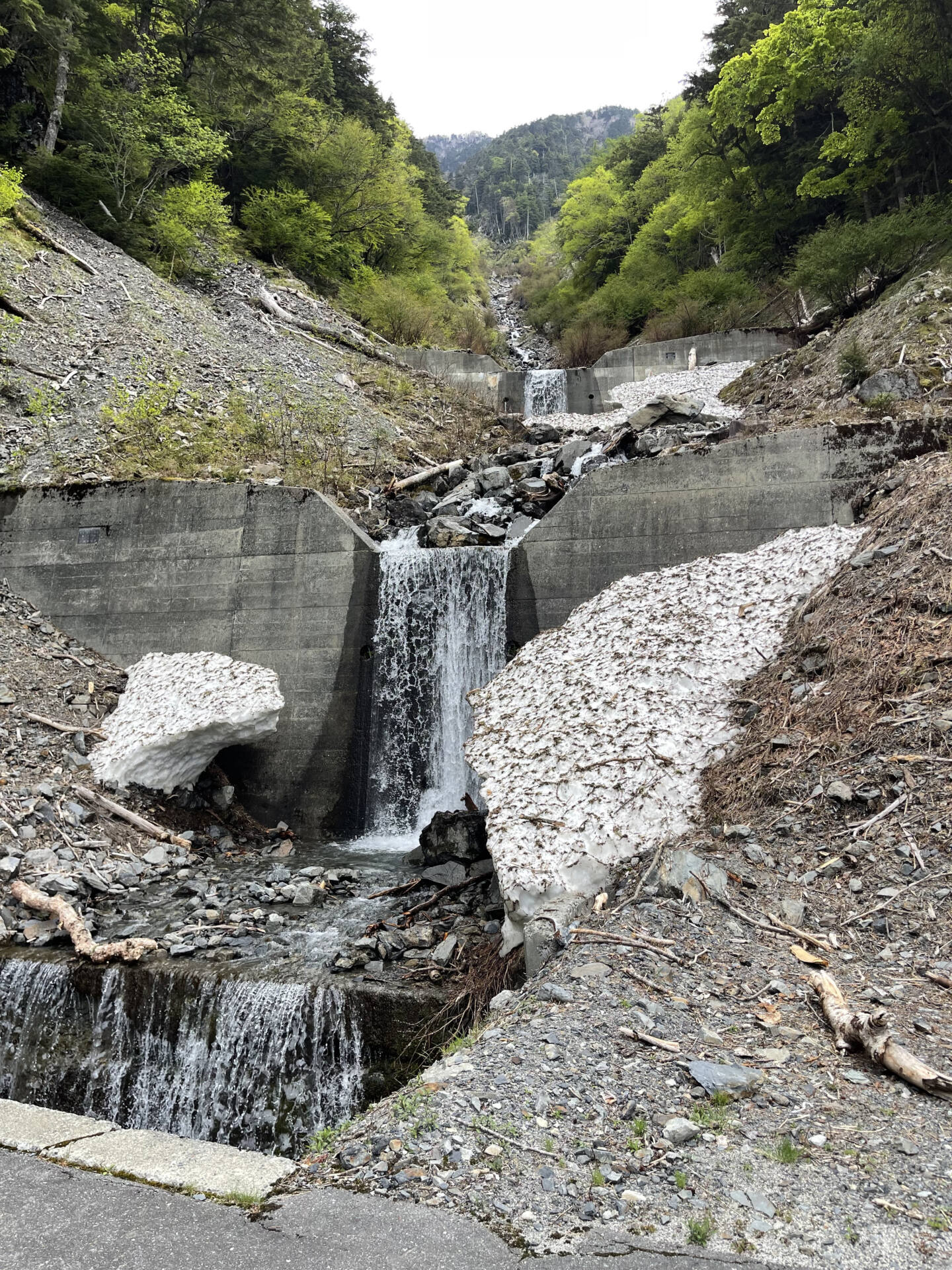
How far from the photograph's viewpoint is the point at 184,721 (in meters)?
8.57

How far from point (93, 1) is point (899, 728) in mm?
26615

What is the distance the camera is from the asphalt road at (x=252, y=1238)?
2.20 m

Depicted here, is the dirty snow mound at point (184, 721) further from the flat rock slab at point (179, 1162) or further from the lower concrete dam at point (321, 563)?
the flat rock slab at point (179, 1162)

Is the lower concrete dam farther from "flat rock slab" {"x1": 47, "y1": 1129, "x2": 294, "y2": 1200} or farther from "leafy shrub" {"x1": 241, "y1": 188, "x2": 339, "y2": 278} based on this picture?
"leafy shrub" {"x1": 241, "y1": 188, "x2": 339, "y2": 278}

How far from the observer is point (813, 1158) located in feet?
8.14

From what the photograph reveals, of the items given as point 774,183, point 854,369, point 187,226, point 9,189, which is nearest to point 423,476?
point 854,369

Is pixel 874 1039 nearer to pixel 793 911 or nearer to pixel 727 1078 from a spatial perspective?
pixel 727 1078

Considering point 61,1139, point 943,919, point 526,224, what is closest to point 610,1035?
point 943,919

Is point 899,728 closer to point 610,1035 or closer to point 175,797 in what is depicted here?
point 610,1035

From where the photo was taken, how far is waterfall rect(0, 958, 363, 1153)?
478 cm

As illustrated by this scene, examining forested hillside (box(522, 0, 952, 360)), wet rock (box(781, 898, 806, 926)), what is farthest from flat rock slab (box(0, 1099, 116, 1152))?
forested hillside (box(522, 0, 952, 360))

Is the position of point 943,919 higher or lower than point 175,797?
higher

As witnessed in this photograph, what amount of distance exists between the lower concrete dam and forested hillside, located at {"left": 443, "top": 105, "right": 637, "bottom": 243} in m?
81.7

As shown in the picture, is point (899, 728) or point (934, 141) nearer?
point (899, 728)
